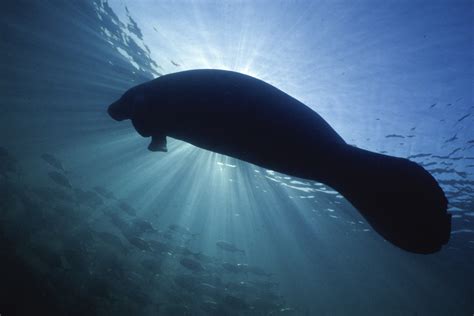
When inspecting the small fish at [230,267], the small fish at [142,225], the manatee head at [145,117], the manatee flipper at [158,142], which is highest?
the manatee head at [145,117]

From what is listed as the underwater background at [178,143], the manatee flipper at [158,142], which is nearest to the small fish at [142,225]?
the underwater background at [178,143]

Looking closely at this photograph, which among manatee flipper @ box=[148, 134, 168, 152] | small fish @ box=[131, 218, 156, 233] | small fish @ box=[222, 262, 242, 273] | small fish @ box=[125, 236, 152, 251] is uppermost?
manatee flipper @ box=[148, 134, 168, 152]

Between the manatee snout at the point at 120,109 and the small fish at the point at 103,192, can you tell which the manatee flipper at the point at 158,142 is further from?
the small fish at the point at 103,192

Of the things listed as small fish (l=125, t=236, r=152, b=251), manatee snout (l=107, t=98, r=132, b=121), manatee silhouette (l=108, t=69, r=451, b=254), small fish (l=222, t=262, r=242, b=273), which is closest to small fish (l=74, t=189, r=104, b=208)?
small fish (l=125, t=236, r=152, b=251)

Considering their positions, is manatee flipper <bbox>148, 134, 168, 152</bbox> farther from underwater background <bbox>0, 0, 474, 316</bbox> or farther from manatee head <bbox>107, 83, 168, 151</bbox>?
underwater background <bbox>0, 0, 474, 316</bbox>

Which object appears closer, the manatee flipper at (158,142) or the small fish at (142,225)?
the manatee flipper at (158,142)

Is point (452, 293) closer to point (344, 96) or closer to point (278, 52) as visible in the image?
point (344, 96)

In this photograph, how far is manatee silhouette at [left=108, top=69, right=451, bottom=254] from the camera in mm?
1333

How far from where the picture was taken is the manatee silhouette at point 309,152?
1333 millimetres

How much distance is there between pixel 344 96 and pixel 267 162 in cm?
1061

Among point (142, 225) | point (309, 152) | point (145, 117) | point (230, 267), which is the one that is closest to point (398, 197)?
point (309, 152)

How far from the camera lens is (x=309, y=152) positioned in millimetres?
1426

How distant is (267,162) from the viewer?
1594 mm

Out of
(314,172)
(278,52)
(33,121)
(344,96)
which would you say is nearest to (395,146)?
(344,96)
